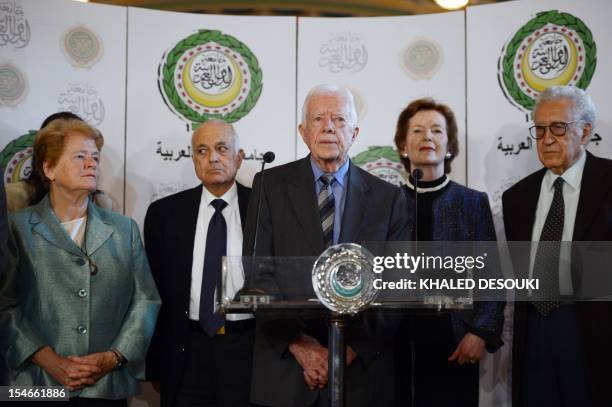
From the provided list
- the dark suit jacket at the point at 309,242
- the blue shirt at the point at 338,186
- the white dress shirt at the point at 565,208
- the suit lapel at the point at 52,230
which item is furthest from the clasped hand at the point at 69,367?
the white dress shirt at the point at 565,208

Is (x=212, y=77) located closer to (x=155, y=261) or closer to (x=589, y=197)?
(x=155, y=261)

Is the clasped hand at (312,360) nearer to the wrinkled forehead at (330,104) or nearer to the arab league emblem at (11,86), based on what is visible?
the wrinkled forehead at (330,104)

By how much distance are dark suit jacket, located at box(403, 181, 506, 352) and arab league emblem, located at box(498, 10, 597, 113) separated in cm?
93

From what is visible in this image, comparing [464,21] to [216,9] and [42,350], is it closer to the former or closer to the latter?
[216,9]

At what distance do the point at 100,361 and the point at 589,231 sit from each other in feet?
7.38

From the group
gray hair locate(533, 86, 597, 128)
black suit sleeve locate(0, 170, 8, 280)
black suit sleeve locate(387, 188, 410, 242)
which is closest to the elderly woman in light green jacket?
black suit sleeve locate(0, 170, 8, 280)

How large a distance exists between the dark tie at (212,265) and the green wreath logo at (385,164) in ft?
3.58

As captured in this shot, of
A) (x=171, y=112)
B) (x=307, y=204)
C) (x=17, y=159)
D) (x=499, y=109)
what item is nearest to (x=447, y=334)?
(x=307, y=204)

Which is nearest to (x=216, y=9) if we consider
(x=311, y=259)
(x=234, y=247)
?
(x=234, y=247)

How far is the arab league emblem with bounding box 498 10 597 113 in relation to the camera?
15.4 feet

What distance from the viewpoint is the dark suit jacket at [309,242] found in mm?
3016

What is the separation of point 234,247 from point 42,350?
3.37ft

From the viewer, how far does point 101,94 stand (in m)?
A: 4.82

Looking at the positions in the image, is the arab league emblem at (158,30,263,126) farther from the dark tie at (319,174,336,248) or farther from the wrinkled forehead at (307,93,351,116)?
the dark tie at (319,174,336,248)
